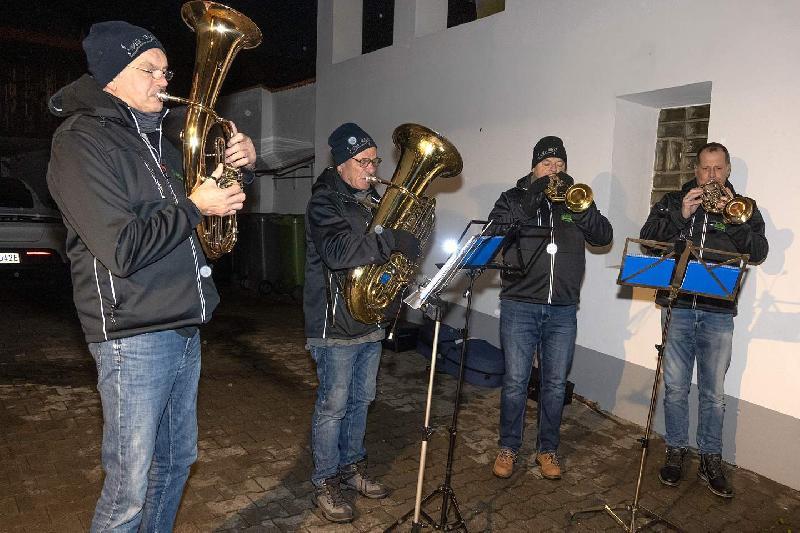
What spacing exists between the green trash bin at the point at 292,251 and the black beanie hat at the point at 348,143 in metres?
7.80

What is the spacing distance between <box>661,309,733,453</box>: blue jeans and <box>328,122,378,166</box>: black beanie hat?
8.70ft

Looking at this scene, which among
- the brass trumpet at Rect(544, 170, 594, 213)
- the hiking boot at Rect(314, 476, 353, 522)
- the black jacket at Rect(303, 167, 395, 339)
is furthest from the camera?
the brass trumpet at Rect(544, 170, 594, 213)

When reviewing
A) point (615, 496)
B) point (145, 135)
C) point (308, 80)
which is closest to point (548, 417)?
point (615, 496)

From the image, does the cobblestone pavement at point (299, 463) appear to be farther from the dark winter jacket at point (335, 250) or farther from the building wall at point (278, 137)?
the building wall at point (278, 137)

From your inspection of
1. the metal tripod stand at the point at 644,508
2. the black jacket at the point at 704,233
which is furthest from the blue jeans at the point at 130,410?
the black jacket at the point at 704,233

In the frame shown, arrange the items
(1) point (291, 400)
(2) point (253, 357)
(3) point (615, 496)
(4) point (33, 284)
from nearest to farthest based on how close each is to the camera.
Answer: (3) point (615, 496), (1) point (291, 400), (2) point (253, 357), (4) point (33, 284)

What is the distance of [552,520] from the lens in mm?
3670

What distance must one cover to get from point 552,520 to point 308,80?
397 inches

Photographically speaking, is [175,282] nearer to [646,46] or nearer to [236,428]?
[236,428]

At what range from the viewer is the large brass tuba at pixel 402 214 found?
3.36 metres

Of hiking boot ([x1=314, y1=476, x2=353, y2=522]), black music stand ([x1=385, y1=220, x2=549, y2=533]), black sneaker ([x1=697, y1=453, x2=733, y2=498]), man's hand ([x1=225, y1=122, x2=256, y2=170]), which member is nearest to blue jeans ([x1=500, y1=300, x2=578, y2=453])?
black music stand ([x1=385, y1=220, x2=549, y2=533])

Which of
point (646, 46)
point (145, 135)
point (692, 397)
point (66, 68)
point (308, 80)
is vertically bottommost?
point (692, 397)

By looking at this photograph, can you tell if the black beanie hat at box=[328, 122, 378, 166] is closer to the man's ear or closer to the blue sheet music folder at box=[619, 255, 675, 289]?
the man's ear

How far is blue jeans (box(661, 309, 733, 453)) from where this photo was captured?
13.8 ft
